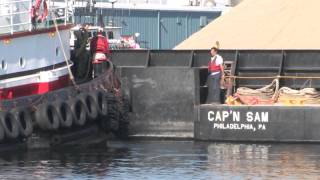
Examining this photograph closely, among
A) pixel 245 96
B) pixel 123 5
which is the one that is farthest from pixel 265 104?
pixel 123 5

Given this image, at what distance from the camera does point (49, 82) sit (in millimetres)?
18312

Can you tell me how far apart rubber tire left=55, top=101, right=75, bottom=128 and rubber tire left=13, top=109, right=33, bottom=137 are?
633 millimetres

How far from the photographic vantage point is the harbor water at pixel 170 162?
49.3 feet

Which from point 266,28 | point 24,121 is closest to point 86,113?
point 24,121

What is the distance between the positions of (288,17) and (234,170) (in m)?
15.7

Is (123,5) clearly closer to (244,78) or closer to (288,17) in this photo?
(288,17)

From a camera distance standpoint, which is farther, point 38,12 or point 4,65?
point 38,12

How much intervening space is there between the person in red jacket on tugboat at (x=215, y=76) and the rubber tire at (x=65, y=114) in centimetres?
285

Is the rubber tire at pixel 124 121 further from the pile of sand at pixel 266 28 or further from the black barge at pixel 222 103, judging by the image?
the pile of sand at pixel 266 28

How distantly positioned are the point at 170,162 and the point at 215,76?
316 centimetres

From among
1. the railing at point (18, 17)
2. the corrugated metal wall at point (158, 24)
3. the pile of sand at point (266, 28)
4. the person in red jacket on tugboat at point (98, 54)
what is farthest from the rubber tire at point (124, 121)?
the corrugated metal wall at point (158, 24)

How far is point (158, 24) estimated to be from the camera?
46.1 metres

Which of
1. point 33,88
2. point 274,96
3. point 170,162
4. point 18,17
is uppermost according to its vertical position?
point 18,17

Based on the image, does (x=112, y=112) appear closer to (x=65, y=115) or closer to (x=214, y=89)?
(x=65, y=115)
